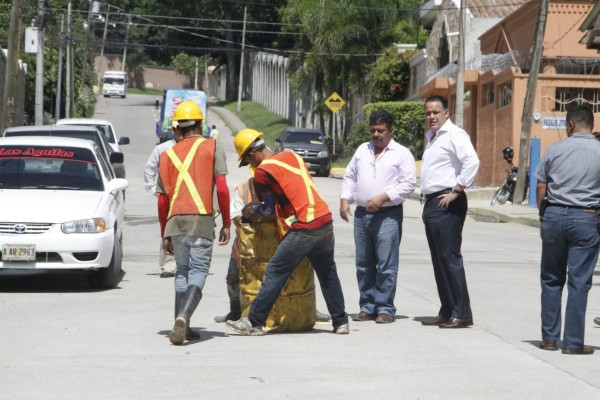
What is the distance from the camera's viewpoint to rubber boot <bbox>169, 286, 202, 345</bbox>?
30.8 ft

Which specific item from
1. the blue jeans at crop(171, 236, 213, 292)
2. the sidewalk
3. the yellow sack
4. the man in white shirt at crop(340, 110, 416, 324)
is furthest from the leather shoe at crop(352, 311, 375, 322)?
the sidewalk

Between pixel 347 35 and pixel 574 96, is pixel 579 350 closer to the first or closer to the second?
pixel 574 96

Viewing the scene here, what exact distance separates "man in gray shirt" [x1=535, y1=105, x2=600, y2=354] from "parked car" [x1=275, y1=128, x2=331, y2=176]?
113 ft

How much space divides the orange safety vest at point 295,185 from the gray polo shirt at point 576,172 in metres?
1.82

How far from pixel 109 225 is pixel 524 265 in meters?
6.66

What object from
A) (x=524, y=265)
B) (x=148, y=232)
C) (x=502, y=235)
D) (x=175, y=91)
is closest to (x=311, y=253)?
(x=524, y=265)

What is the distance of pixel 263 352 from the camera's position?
9281 mm

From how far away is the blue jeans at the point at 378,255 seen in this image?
10.9 meters

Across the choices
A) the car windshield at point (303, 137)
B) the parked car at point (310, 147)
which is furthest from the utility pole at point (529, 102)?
the car windshield at point (303, 137)

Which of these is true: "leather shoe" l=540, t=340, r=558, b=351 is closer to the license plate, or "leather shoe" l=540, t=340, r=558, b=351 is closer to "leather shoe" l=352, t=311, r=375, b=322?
"leather shoe" l=352, t=311, r=375, b=322

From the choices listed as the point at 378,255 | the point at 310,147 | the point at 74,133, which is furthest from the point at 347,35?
the point at 378,255

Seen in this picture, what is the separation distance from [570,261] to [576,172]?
0.67 meters

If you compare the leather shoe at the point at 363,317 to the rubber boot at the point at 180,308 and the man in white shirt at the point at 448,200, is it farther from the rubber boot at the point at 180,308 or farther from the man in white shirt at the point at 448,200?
the rubber boot at the point at 180,308

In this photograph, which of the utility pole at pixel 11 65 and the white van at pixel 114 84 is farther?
the white van at pixel 114 84
